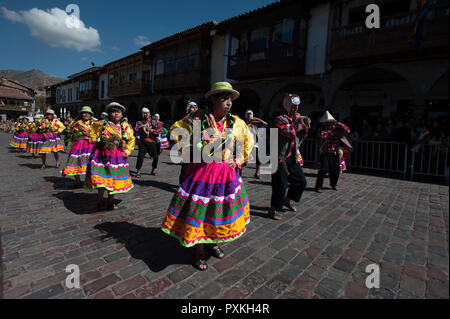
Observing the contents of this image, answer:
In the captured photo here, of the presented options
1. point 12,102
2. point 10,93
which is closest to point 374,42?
point 12,102

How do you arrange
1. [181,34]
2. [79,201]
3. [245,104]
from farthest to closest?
1. [181,34]
2. [245,104]
3. [79,201]

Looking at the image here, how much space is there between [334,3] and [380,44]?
12.3 ft

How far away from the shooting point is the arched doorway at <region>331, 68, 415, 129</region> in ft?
37.5

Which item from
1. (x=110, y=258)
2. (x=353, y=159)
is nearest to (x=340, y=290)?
(x=110, y=258)

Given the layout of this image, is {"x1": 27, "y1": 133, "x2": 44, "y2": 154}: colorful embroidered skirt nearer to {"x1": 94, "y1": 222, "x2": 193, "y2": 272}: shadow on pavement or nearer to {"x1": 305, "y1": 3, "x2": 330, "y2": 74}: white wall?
{"x1": 94, "y1": 222, "x2": 193, "y2": 272}: shadow on pavement

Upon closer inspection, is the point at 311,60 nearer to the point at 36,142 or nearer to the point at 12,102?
the point at 36,142

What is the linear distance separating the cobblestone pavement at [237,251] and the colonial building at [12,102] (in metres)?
68.8

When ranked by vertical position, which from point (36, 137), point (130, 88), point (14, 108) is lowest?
point (36, 137)

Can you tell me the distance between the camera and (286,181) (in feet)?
13.9

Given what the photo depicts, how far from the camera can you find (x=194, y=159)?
285 centimetres

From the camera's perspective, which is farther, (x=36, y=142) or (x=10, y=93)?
(x=10, y=93)

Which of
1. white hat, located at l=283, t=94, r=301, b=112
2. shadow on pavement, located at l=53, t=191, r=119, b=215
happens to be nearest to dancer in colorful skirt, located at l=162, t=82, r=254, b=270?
white hat, located at l=283, t=94, r=301, b=112

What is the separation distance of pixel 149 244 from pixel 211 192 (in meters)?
1.23
